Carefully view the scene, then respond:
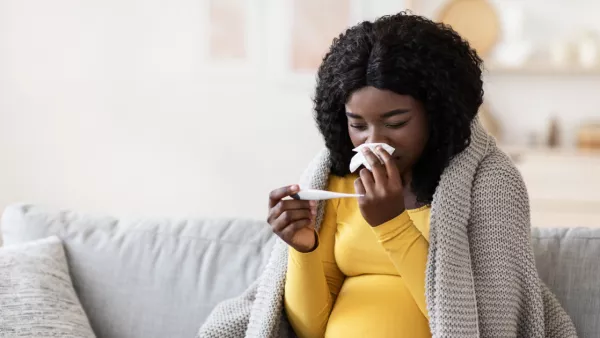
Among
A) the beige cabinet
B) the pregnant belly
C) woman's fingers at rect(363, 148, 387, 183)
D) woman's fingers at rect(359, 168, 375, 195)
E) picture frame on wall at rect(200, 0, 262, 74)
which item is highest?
picture frame on wall at rect(200, 0, 262, 74)

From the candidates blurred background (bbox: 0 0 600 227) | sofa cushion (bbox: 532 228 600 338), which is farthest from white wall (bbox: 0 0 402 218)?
sofa cushion (bbox: 532 228 600 338)

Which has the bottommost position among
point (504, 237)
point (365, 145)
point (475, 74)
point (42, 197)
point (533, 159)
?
point (42, 197)

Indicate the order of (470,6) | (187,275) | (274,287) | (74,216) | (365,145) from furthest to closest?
1. (470,6)
2. (74,216)
3. (187,275)
4. (274,287)
5. (365,145)

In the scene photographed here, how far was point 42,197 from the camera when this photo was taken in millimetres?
3684

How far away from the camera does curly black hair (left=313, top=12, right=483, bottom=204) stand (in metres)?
1.41

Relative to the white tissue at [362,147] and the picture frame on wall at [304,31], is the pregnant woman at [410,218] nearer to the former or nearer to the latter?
the white tissue at [362,147]

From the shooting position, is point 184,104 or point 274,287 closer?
point 274,287

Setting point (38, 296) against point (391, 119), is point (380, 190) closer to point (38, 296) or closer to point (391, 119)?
point (391, 119)

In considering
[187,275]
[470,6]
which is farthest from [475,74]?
[470,6]

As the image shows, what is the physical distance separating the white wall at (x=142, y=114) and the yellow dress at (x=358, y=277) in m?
2.02

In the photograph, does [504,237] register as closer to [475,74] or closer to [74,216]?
[475,74]

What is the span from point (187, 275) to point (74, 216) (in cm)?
36

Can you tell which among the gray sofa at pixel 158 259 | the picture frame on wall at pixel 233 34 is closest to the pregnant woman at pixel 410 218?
the gray sofa at pixel 158 259

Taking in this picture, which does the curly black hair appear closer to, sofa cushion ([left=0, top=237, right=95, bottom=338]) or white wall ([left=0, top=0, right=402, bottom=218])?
sofa cushion ([left=0, top=237, right=95, bottom=338])
